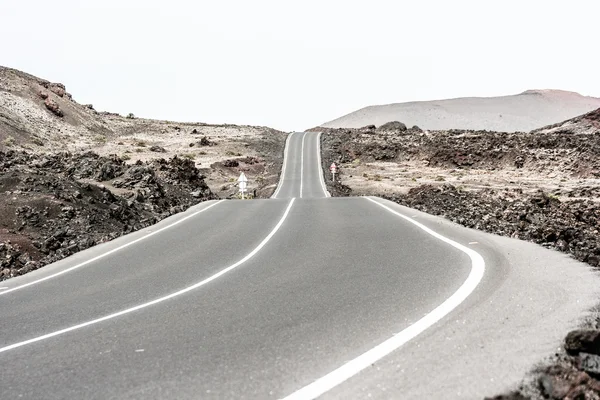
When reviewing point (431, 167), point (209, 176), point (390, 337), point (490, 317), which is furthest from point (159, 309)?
point (431, 167)

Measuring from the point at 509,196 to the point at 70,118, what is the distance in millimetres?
80938

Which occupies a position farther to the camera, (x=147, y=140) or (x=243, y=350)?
(x=147, y=140)

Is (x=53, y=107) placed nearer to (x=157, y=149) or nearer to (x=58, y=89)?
(x=58, y=89)

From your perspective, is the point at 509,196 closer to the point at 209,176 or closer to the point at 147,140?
the point at 209,176

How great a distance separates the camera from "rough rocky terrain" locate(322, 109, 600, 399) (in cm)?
398

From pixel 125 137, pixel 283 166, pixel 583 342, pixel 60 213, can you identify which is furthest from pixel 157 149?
pixel 583 342

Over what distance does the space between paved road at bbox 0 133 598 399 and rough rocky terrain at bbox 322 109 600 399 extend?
45 centimetres

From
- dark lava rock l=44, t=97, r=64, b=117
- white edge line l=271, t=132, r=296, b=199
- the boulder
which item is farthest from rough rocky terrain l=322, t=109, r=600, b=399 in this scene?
the boulder

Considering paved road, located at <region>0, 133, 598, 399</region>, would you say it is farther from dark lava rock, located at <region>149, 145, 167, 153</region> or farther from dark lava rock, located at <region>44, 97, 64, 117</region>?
dark lava rock, located at <region>44, 97, 64, 117</region>

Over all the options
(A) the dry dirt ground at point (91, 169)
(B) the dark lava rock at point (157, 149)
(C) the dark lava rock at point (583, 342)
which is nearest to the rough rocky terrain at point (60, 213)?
(A) the dry dirt ground at point (91, 169)

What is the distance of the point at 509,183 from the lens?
51.0 meters

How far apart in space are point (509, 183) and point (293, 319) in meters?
49.0

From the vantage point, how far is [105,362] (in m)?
4.96

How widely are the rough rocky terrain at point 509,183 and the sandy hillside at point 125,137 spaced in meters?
10.5
